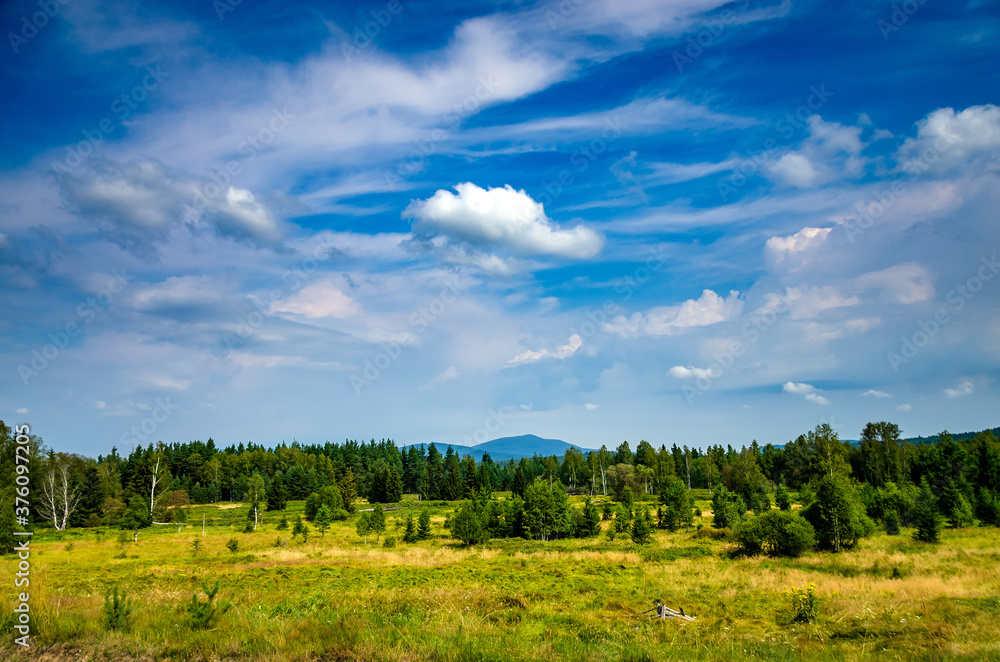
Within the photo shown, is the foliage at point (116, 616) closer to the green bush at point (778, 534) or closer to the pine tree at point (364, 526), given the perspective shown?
the green bush at point (778, 534)

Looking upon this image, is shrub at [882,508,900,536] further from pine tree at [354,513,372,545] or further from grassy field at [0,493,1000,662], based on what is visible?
pine tree at [354,513,372,545]

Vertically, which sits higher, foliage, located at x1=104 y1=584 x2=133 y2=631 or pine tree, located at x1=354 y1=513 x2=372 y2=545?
foliage, located at x1=104 y1=584 x2=133 y2=631

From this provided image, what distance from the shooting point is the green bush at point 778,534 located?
38.9 m

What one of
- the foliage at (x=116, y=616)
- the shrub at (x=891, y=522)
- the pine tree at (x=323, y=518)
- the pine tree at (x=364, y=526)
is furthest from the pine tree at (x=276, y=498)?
the foliage at (x=116, y=616)

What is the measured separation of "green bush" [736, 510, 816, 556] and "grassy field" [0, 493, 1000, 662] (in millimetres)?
1145

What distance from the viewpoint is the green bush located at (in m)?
38.9

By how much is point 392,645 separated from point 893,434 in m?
122

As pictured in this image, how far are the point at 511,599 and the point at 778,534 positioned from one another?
29361 millimetres

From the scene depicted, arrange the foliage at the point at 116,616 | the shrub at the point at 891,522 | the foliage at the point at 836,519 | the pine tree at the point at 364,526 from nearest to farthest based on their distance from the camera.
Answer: the foliage at the point at 116,616 < the foliage at the point at 836,519 < the shrub at the point at 891,522 < the pine tree at the point at 364,526

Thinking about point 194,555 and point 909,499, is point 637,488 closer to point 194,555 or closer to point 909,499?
point 909,499

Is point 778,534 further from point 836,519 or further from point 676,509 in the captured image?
point 676,509

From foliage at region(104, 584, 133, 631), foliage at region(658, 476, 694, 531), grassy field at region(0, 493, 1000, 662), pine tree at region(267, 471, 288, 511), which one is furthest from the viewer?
pine tree at region(267, 471, 288, 511)

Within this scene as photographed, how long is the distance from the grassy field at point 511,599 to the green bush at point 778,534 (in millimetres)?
1145

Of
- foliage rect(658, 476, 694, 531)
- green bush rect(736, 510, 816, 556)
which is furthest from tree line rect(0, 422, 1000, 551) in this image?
green bush rect(736, 510, 816, 556)
